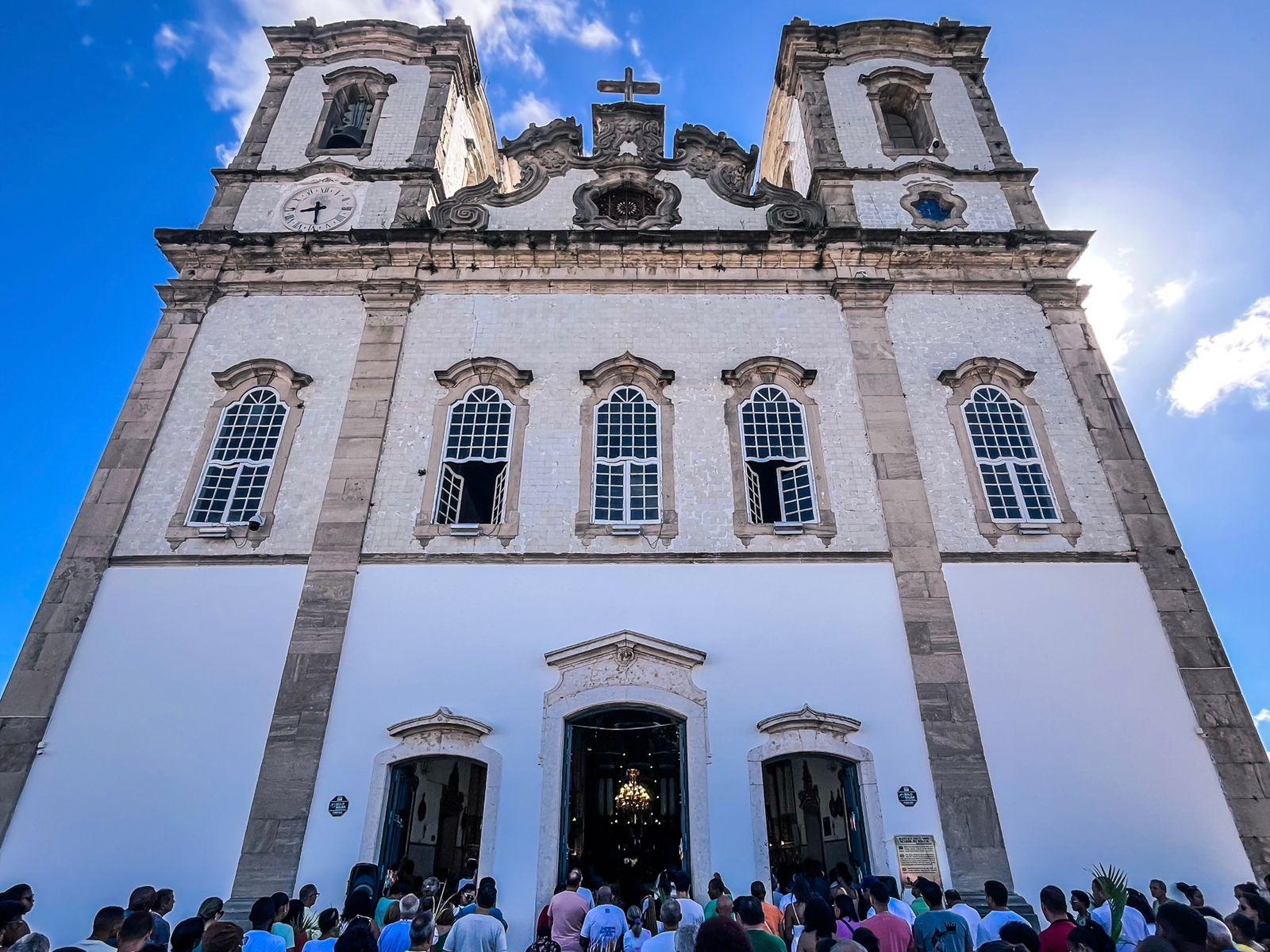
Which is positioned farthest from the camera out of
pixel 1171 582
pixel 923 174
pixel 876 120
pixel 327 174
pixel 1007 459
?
pixel 876 120

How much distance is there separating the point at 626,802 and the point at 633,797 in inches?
6.1

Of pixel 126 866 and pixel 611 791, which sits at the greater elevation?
pixel 611 791

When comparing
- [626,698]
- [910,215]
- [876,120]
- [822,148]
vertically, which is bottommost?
[626,698]

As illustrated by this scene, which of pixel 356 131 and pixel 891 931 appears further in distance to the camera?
pixel 356 131

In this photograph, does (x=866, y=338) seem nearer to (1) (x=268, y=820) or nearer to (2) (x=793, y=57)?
(2) (x=793, y=57)

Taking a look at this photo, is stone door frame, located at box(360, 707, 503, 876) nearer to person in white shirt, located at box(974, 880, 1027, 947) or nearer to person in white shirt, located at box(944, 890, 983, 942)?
person in white shirt, located at box(944, 890, 983, 942)

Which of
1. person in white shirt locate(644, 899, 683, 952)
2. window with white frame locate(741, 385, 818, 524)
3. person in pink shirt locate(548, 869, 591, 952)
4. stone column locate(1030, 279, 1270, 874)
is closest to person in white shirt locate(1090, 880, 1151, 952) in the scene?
person in white shirt locate(644, 899, 683, 952)

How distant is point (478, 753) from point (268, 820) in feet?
8.74

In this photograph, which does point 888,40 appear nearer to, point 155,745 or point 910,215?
point 910,215

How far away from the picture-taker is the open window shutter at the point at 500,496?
38.8ft

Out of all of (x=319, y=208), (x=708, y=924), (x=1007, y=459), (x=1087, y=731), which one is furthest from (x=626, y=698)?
(x=319, y=208)

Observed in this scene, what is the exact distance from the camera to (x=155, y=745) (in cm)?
1006

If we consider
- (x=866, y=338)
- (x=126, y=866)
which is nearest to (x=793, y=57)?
(x=866, y=338)

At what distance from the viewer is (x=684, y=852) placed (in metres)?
9.68
